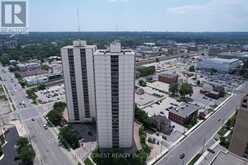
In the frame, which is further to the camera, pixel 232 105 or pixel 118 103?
pixel 232 105

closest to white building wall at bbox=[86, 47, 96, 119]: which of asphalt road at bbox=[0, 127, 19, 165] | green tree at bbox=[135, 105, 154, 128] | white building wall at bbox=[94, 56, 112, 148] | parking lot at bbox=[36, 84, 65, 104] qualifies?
white building wall at bbox=[94, 56, 112, 148]

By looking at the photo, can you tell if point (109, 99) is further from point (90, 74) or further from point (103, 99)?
point (90, 74)

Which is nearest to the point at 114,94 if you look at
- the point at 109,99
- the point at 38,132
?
the point at 109,99

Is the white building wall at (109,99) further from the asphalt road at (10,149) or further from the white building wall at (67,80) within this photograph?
the asphalt road at (10,149)

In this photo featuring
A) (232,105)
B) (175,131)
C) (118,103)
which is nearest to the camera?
(118,103)

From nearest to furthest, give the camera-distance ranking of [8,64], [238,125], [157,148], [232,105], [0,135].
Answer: [238,125] < [157,148] < [0,135] < [232,105] < [8,64]

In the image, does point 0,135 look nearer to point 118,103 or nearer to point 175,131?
point 118,103

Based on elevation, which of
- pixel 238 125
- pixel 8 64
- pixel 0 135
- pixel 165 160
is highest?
pixel 8 64

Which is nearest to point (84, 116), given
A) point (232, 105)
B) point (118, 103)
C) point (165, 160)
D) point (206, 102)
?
point (118, 103)
